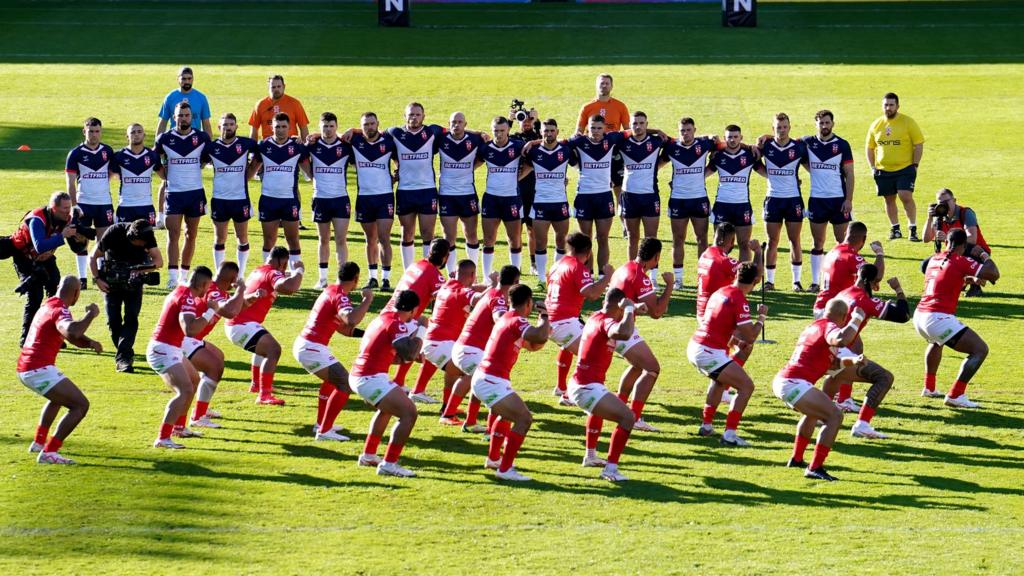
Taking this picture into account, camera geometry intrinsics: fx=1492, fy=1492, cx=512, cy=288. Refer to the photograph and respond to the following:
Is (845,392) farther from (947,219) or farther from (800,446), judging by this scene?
(947,219)

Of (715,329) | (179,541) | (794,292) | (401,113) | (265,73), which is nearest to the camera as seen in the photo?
(179,541)

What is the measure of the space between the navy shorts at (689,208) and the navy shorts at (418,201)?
3.50 m

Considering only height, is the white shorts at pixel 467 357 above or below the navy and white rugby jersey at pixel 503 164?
below

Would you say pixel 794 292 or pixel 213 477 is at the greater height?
pixel 794 292

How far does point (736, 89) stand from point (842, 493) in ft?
75.7

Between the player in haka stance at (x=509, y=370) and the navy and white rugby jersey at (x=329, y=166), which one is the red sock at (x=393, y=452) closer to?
the player in haka stance at (x=509, y=370)

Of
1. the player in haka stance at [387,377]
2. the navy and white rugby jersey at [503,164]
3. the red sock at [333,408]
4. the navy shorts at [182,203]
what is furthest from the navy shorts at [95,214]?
the player in haka stance at [387,377]

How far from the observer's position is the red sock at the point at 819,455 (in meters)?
14.1

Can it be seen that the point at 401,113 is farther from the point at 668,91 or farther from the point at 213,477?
the point at 213,477

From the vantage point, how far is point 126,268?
17.5 metres

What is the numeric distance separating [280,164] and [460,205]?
2.64 metres

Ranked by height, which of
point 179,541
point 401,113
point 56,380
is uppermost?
point 401,113

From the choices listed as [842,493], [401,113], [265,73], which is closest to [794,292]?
[842,493]

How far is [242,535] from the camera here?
12.7 m
